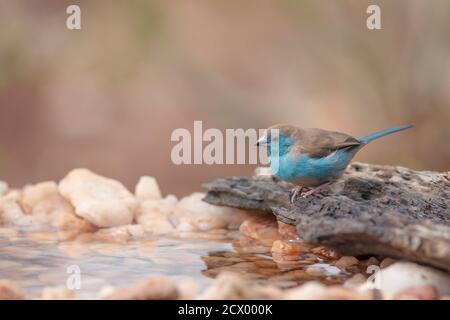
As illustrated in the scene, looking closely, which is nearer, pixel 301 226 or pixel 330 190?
pixel 301 226

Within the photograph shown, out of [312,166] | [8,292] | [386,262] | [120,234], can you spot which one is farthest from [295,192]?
[8,292]

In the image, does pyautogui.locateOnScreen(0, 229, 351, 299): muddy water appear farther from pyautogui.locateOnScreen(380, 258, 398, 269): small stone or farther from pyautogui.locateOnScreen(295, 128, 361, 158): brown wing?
pyautogui.locateOnScreen(295, 128, 361, 158): brown wing

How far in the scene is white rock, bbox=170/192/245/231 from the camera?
490cm

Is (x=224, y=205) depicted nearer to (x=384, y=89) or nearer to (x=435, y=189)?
(x=435, y=189)

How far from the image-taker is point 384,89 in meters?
6.56

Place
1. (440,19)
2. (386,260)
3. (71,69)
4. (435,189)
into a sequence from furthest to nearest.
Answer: (71,69)
(440,19)
(435,189)
(386,260)

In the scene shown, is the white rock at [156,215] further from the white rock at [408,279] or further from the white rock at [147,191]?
the white rock at [408,279]

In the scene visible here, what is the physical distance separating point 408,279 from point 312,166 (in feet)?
3.86

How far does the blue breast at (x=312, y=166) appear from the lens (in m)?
3.93

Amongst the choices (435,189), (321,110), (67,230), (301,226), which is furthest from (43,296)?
(321,110)

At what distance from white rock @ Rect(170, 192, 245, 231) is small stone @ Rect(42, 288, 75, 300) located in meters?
1.98

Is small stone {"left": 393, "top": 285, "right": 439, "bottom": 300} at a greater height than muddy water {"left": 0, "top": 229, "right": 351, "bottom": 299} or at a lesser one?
greater

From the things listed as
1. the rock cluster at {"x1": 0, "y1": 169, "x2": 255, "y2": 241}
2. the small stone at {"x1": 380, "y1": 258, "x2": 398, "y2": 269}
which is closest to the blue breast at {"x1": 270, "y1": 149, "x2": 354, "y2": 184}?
the small stone at {"x1": 380, "y1": 258, "x2": 398, "y2": 269}
